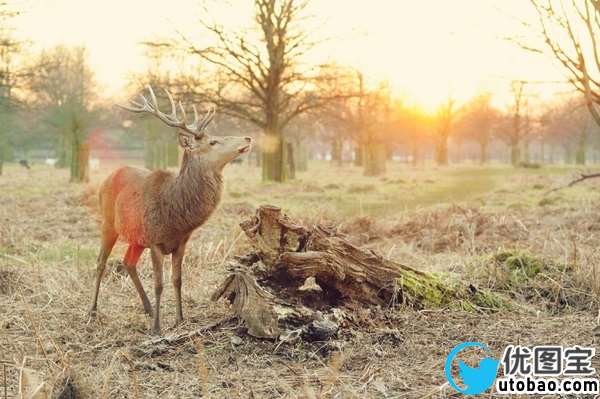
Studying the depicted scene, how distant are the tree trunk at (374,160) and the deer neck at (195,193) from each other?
2701 cm

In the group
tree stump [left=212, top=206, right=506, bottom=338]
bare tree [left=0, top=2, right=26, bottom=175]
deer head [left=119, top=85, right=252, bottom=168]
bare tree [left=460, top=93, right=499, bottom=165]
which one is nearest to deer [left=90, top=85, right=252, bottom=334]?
deer head [left=119, top=85, right=252, bottom=168]

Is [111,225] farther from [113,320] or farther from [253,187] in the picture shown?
[253,187]

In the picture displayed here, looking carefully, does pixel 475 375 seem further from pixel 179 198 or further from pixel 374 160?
pixel 374 160

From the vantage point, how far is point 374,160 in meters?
31.8

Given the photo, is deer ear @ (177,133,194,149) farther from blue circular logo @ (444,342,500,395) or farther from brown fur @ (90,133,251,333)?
blue circular logo @ (444,342,500,395)

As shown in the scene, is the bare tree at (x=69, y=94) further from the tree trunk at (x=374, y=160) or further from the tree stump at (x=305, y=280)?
the tree stump at (x=305, y=280)

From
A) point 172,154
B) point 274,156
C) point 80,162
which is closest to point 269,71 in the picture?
point 274,156

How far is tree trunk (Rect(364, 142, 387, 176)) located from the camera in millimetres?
31406

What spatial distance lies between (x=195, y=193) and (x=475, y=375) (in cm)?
228

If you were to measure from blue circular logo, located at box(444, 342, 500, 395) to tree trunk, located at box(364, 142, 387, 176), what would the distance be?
27626mm

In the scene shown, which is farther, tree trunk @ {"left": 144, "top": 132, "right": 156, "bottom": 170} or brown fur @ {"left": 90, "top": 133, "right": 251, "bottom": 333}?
tree trunk @ {"left": 144, "top": 132, "right": 156, "bottom": 170}

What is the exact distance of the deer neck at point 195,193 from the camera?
4.34 meters

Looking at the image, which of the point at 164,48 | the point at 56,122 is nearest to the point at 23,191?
the point at 164,48

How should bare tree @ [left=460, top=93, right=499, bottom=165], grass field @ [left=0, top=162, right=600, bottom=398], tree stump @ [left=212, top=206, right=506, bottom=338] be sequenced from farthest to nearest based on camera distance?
bare tree @ [left=460, top=93, right=499, bottom=165] → tree stump @ [left=212, top=206, right=506, bottom=338] → grass field @ [left=0, top=162, right=600, bottom=398]
